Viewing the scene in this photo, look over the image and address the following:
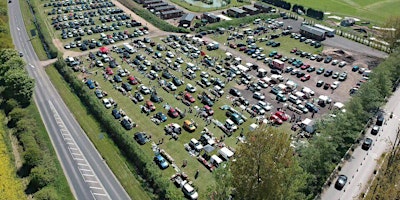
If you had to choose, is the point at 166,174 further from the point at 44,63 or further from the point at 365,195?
the point at 44,63

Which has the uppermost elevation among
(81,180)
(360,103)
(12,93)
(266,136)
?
(266,136)

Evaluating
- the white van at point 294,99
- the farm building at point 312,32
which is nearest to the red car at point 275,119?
the white van at point 294,99

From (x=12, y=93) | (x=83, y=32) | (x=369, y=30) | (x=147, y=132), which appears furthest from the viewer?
(x=369, y=30)

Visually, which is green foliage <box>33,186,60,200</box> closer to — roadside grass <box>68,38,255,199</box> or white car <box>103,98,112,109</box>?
roadside grass <box>68,38,255,199</box>

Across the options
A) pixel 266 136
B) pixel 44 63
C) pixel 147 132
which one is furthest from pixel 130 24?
pixel 266 136

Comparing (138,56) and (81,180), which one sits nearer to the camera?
(81,180)

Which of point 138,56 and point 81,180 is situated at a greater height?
point 138,56

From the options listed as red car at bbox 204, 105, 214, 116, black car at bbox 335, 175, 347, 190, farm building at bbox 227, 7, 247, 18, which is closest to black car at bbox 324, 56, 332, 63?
red car at bbox 204, 105, 214, 116

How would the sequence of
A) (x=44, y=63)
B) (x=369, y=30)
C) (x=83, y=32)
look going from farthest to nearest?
(x=369, y=30), (x=83, y=32), (x=44, y=63)
